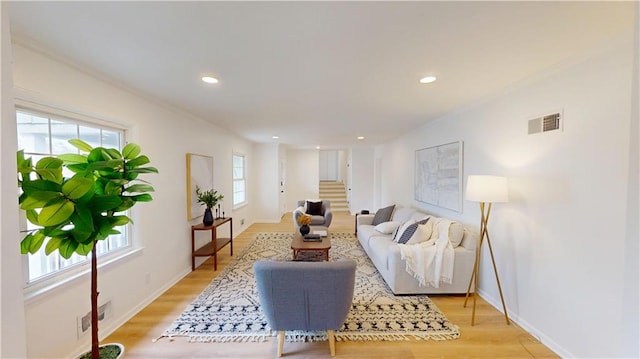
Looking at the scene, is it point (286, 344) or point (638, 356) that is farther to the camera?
point (286, 344)

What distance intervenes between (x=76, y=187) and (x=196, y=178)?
2718mm

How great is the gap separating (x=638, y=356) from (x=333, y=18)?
74.7 inches

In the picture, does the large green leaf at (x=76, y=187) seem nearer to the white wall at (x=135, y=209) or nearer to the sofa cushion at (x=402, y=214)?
the white wall at (x=135, y=209)

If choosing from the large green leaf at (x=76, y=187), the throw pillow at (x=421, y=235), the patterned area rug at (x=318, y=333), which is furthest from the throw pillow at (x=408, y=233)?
the large green leaf at (x=76, y=187)

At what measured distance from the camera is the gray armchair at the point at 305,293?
1881 mm

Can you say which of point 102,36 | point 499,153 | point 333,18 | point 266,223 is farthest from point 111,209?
point 266,223

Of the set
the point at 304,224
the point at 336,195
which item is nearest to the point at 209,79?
the point at 304,224

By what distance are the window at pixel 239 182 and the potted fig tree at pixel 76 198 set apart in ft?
14.2

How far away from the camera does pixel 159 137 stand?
3.02 metres

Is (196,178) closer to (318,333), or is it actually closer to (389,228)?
(318,333)

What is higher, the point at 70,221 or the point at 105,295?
the point at 70,221

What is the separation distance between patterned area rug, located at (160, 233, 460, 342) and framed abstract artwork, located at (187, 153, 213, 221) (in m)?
1.06

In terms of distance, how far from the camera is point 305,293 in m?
1.91

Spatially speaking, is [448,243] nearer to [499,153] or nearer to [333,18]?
[499,153]
